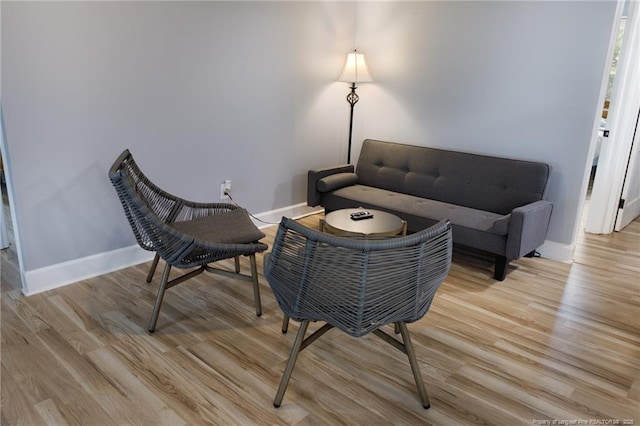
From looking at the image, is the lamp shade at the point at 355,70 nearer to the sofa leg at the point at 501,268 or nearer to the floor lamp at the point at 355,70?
the floor lamp at the point at 355,70

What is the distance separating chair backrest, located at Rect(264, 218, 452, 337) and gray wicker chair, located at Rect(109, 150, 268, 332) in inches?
25.5

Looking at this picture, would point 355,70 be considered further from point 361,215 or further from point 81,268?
point 81,268

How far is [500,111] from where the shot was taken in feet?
12.2

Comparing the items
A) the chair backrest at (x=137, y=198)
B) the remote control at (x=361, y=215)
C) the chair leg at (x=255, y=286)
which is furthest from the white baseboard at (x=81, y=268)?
the remote control at (x=361, y=215)

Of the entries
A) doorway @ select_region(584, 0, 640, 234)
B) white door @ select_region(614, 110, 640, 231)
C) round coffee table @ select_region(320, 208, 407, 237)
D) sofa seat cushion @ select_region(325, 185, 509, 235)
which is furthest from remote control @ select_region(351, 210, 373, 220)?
white door @ select_region(614, 110, 640, 231)

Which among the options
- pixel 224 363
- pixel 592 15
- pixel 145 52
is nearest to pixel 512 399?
pixel 224 363

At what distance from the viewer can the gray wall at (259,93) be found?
2.71 m

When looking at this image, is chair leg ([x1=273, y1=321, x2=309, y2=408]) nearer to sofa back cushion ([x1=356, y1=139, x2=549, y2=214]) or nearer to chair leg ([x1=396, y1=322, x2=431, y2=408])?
chair leg ([x1=396, y1=322, x2=431, y2=408])

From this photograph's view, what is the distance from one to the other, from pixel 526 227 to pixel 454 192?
0.82 meters

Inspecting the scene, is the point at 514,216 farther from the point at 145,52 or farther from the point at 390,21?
the point at 145,52

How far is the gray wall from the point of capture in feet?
8.90

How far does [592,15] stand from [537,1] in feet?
1.30

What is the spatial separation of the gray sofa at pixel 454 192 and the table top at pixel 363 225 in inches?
22.4

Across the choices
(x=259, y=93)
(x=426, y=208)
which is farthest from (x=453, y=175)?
(x=259, y=93)
